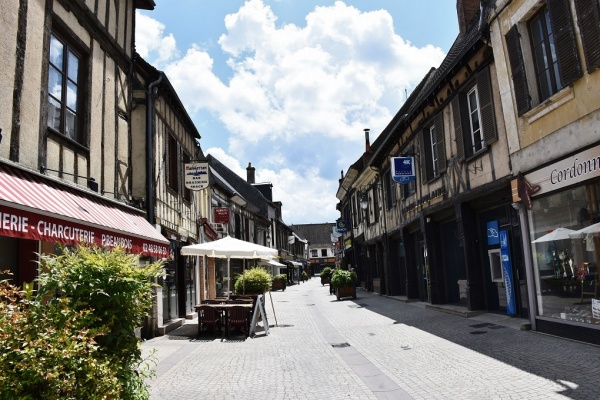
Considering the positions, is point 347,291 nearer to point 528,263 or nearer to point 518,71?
point 528,263

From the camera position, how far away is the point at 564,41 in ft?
22.9

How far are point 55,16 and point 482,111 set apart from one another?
322 inches

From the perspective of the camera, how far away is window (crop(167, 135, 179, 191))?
12.7 metres

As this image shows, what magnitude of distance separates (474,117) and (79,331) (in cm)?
991

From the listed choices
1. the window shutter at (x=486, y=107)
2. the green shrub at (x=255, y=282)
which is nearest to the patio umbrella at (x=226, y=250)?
the green shrub at (x=255, y=282)

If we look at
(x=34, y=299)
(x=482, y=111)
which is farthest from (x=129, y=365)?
(x=482, y=111)

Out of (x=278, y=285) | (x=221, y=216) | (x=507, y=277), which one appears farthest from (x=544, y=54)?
(x=278, y=285)

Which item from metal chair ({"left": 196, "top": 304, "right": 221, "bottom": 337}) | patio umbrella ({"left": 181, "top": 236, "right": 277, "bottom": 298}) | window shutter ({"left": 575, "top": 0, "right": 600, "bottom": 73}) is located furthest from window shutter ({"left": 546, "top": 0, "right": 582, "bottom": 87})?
metal chair ({"left": 196, "top": 304, "right": 221, "bottom": 337})

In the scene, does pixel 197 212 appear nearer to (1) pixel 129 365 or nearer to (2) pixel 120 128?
(2) pixel 120 128

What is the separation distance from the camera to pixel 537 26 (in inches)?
312

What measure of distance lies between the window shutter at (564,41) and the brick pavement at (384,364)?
4006mm

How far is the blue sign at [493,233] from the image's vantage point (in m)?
10.4

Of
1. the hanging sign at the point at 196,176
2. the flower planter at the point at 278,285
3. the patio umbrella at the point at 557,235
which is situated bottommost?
the flower planter at the point at 278,285

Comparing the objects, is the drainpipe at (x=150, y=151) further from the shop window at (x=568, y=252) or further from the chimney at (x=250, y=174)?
the chimney at (x=250, y=174)
